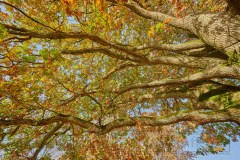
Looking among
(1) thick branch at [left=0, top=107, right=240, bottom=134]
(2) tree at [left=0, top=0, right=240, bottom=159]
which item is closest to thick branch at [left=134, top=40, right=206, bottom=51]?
(2) tree at [left=0, top=0, right=240, bottom=159]

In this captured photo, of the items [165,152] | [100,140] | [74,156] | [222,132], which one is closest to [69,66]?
[74,156]

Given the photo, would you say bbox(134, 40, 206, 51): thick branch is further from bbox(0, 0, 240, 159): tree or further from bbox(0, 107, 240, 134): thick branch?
bbox(0, 107, 240, 134): thick branch

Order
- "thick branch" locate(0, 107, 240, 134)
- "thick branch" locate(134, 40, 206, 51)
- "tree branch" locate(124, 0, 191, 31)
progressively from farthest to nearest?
"tree branch" locate(124, 0, 191, 31)
"thick branch" locate(134, 40, 206, 51)
"thick branch" locate(0, 107, 240, 134)

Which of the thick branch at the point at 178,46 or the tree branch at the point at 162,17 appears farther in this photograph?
the tree branch at the point at 162,17

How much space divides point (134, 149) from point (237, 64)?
11.8ft

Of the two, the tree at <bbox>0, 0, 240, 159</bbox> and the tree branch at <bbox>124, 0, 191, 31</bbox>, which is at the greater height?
the tree branch at <bbox>124, 0, 191, 31</bbox>

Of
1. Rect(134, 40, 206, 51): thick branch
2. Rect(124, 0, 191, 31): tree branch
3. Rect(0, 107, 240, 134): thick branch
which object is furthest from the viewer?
Rect(124, 0, 191, 31): tree branch

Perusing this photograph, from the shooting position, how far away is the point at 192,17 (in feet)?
21.6

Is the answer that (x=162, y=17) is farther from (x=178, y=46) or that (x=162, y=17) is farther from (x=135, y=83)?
(x=135, y=83)

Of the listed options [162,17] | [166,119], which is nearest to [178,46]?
[162,17]

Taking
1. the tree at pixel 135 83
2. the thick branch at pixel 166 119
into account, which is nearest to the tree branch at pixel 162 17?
the tree at pixel 135 83

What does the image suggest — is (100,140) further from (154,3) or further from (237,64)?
(154,3)

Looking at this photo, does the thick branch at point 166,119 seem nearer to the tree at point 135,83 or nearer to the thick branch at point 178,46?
the tree at point 135,83

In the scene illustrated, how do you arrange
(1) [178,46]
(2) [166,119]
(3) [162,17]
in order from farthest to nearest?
(3) [162,17] → (1) [178,46] → (2) [166,119]
